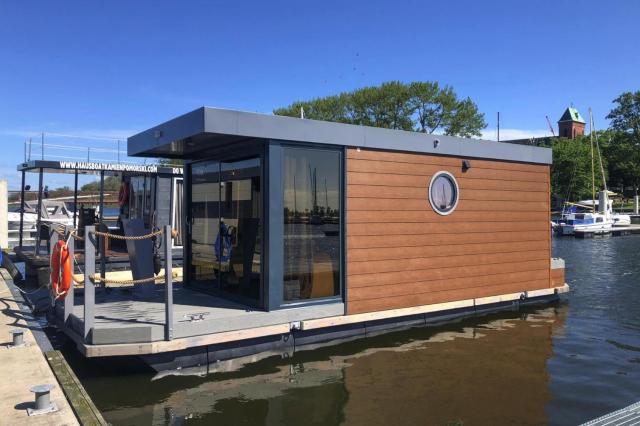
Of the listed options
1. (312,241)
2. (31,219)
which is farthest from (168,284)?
(31,219)

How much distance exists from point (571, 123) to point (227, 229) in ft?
360

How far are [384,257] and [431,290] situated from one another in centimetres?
118

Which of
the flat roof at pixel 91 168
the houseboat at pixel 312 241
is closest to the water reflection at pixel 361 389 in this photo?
the houseboat at pixel 312 241

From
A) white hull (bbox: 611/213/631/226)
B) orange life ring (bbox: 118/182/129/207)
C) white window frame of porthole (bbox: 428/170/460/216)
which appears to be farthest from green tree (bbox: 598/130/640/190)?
orange life ring (bbox: 118/182/129/207)

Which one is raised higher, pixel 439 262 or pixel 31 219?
pixel 31 219

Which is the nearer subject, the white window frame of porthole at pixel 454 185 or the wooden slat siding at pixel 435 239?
the wooden slat siding at pixel 435 239

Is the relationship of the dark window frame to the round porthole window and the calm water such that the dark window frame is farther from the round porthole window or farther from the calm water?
the round porthole window

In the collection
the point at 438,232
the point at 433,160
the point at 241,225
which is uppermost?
the point at 433,160

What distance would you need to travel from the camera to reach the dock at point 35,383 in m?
4.39

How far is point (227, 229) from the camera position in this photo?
27.5 ft

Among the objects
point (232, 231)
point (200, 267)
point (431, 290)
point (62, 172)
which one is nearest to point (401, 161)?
point (431, 290)

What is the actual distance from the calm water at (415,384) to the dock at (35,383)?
23.6 inches

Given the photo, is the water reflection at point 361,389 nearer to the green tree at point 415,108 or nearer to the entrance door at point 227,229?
the entrance door at point 227,229

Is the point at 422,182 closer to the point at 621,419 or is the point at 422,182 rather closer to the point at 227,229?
the point at 227,229
